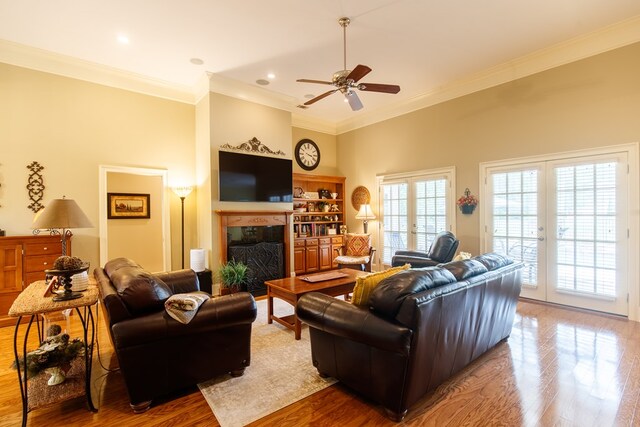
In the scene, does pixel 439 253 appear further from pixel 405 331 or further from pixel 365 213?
pixel 405 331

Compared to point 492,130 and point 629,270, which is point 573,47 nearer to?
point 492,130

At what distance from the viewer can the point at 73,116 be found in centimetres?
455

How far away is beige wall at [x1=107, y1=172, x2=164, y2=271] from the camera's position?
6.19 meters

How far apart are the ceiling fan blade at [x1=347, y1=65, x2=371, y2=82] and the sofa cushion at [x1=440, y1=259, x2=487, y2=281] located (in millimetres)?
2014

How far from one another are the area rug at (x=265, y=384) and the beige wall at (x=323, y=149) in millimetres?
4676

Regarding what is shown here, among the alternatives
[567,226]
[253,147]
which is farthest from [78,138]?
[567,226]

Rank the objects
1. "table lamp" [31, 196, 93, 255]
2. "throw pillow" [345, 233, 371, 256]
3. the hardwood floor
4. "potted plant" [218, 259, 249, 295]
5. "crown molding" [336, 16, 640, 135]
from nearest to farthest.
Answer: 1. the hardwood floor
2. "table lamp" [31, 196, 93, 255]
3. "crown molding" [336, 16, 640, 135]
4. "potted plant" [218, 259, 249, 295]
5. "throw pillow" [345, 233, 371, 256]

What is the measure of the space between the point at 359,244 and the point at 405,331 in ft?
15.4

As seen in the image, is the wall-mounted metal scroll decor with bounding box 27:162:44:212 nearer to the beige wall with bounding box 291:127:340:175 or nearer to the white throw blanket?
the white throw blanket

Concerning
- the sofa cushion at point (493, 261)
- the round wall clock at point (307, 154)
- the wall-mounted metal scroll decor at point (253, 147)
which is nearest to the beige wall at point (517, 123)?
the round wall clock at point (307, 154)

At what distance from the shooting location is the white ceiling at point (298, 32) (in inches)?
135

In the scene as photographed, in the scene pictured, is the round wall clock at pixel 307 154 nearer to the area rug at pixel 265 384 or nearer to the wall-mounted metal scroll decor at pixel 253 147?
the wall-mounted metal scroll decor at pixel 253 147

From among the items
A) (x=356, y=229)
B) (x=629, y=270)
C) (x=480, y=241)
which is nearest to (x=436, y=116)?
(x=480, y=241)

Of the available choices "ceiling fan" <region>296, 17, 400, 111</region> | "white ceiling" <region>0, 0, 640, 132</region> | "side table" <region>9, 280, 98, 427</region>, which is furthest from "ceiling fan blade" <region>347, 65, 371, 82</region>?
"side table" <region>9, 280, 98, 427</region>
